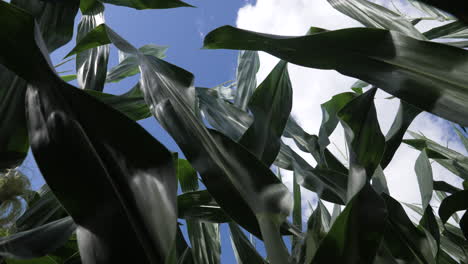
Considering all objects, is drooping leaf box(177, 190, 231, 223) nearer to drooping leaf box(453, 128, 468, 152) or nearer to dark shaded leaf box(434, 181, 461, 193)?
dark shaded leaf box(434, 181, 461, 193)

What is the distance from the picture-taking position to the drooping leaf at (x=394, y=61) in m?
0.27

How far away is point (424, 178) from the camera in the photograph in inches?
20.6

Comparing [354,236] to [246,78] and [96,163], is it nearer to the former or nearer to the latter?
[96,163]

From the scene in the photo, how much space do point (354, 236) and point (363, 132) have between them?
0.14 meters

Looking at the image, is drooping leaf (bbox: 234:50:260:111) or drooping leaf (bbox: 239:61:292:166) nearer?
drooping leaf (bbox: 239:61:292:166)

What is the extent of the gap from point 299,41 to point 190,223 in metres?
0.34

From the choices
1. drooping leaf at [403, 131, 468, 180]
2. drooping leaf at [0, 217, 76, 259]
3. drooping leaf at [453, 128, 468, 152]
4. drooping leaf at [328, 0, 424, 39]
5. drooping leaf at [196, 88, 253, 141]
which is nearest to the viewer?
drooping leaf at [0, 217, 76, 259]

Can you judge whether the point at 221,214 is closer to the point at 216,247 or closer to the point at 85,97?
the point at 216,247

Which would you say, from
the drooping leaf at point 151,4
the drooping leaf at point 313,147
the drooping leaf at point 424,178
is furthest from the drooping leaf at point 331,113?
the drooping leaf at point 151,4

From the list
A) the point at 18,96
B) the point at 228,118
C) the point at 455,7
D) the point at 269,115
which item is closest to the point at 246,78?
the point at 228,118

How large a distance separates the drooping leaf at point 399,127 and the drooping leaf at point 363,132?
62 millimetres

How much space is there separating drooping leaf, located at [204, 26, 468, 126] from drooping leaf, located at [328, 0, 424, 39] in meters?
0.16

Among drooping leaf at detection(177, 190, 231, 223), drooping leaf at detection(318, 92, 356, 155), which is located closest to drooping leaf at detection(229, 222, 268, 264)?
drooping leaf at detection(177, 190, 231, 223)

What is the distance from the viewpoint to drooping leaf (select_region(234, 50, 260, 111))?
64cm
